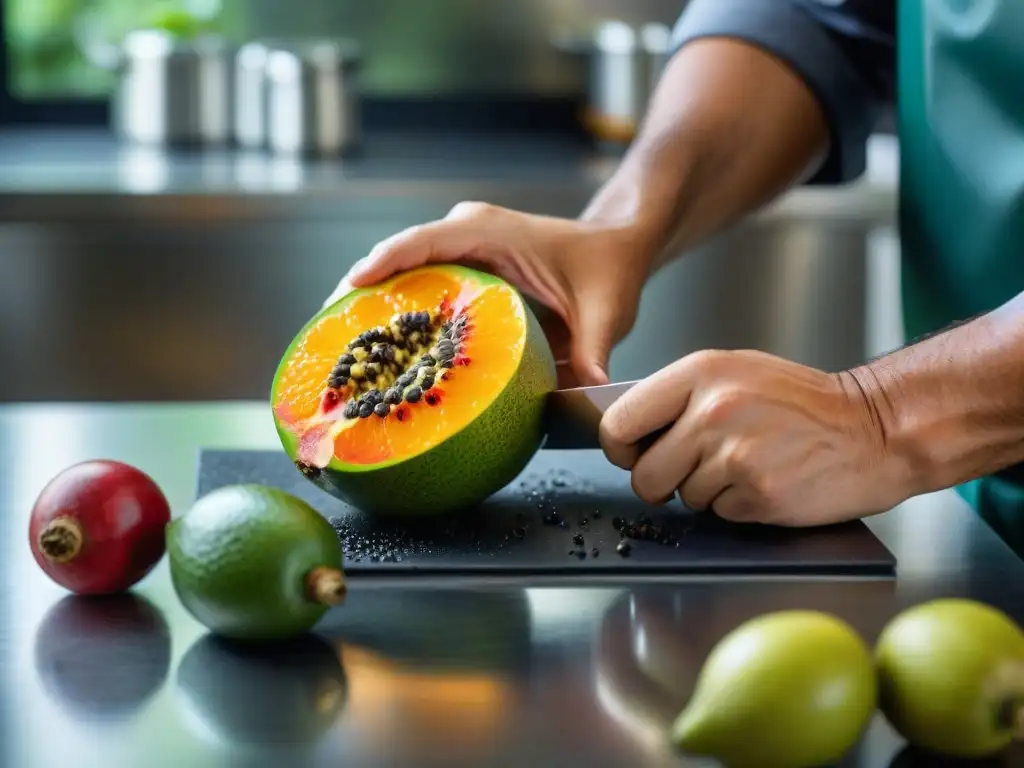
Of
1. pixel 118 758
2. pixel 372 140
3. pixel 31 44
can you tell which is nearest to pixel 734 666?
pixel 118 758

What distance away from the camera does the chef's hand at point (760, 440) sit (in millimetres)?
981

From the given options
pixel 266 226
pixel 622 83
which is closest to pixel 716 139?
pixel 266 226

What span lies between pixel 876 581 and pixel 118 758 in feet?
1.59

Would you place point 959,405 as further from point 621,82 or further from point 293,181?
point 621,82

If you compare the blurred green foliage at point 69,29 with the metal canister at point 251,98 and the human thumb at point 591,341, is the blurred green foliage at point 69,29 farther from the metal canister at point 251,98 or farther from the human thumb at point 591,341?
the human thumb at point 591,341

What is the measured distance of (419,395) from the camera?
1.02 m

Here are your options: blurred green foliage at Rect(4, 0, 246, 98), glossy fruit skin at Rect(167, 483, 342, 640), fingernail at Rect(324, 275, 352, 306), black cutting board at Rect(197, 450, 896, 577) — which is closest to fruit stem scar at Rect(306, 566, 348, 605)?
glossy fruit skin at Rect(167, 483, 342, 640)

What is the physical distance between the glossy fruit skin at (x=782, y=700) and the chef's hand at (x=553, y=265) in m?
0.51

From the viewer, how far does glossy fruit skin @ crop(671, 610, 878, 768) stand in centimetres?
64

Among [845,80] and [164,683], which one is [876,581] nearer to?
[164,683]

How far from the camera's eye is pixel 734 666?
65cm

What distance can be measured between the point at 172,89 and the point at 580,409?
1.87 metres

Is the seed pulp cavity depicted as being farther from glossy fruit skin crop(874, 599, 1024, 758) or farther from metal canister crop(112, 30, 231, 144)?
metal canister crop(112, 30, 231, 144)

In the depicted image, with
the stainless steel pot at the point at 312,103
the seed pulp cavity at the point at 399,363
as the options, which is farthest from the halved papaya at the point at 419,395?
the stainless steel pot at the point at 312,103
